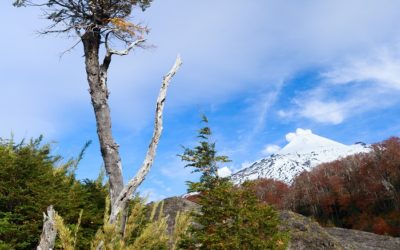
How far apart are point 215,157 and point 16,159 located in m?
7.59

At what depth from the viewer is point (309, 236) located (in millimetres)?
15875

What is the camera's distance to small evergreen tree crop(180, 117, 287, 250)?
38.1 feet

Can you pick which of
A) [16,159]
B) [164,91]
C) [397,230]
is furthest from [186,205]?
[397,230]

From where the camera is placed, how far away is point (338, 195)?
74188mm

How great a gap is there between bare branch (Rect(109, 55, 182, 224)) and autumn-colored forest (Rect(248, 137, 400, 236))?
158 feet

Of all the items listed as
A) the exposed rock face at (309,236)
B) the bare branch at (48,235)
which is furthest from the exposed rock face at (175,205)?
the bare branch at (48,235)

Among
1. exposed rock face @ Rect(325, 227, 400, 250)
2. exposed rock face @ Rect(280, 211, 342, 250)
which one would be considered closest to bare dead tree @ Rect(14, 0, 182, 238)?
exposed rock face @ Rect(280, 211, 342, 250)

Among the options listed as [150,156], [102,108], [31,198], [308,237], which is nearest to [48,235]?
[31,198]

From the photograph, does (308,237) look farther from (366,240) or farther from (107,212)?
(107,212)

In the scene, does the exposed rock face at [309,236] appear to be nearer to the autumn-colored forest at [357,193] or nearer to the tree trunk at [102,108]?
the tree trunk at [102,108]

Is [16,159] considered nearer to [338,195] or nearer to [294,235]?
[294,235]

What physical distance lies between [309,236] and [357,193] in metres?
61.2

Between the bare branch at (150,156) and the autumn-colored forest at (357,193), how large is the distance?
1897 inches

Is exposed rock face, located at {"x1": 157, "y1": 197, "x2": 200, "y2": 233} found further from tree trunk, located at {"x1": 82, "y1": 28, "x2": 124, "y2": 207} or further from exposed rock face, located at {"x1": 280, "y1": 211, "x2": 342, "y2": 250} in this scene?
tree trunk, located at {"x1": 82, "y1": 28, "x2": 124, "y2": 207}
